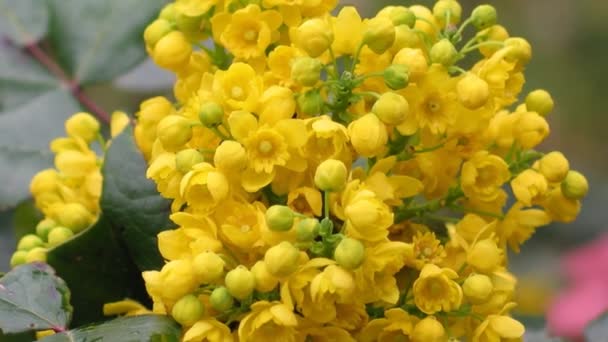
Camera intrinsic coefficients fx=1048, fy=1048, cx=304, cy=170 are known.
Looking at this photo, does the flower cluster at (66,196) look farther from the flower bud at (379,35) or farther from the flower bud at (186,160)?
the flower bud at (379,35)

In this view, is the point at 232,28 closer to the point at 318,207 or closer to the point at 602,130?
the point at 318,207

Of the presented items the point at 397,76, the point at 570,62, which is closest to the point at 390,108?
the point at 397,76

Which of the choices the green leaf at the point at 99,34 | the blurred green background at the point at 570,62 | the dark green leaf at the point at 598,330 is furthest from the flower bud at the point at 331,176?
the blurred green background at the point at 570,62

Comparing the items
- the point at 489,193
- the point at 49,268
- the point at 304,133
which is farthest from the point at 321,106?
the point at 49,268

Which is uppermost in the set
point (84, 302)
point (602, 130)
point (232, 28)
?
point (232, 28)

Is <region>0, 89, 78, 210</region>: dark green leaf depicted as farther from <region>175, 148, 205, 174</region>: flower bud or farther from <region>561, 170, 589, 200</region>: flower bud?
<region>561, 170, 589, 200</region>: flower bud
